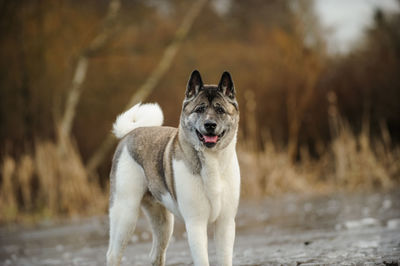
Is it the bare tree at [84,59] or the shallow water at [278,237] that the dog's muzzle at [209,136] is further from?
the bare tree at [84,59]

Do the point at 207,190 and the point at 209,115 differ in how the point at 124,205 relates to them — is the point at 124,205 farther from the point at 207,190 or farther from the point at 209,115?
the point at 209,115

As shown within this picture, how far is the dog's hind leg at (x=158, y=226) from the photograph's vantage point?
5633 millimetres

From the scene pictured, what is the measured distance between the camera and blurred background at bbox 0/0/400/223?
42.6ft

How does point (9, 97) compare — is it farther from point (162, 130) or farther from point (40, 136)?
point (162, 130)

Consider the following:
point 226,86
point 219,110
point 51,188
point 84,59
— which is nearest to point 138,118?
point 226,86

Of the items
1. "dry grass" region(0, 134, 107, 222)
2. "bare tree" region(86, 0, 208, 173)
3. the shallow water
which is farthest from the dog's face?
"bare tree" region(86, 0, 208, 173)

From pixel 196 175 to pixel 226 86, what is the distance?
0.80 meters

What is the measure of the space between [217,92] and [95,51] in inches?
481

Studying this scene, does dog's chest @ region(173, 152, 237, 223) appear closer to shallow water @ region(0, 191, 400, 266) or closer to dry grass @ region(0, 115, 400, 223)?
shallow water @ region(0, 191, 400, 266)

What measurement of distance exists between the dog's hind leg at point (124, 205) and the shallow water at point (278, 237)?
0.99m

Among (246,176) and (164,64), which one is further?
(164,64)

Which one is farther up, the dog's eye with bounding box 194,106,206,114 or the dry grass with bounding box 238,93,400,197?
the dry grass with bounding box 238,93,400,197

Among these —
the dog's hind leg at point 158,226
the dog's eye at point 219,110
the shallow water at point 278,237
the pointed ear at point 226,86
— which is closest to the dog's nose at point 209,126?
the dog's eye at point 219,110

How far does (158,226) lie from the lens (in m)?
5.73
